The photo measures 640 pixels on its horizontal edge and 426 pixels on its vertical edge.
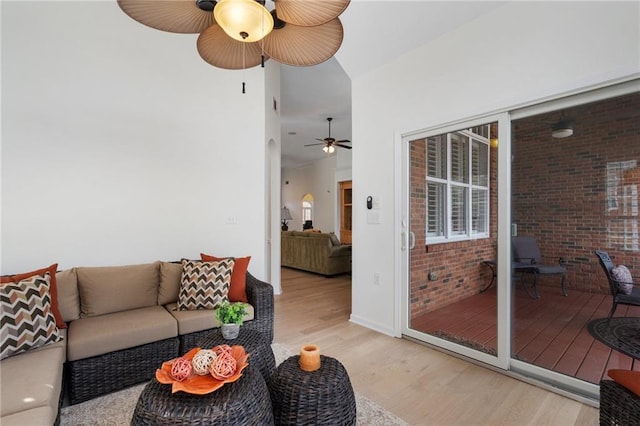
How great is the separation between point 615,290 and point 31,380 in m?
3.53

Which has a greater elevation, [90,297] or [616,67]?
[616,67]

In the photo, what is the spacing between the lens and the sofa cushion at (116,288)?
250 centimetres

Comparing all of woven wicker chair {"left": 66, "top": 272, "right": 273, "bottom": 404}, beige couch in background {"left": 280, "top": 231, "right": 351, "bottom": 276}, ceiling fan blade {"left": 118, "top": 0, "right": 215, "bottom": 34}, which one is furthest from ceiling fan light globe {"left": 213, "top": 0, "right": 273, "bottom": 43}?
beige couch in background {"left": 280, "top": 231, "right": 351, "bottom": 276}

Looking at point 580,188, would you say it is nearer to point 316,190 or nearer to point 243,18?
point 243,18

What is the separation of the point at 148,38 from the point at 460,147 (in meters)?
3.45

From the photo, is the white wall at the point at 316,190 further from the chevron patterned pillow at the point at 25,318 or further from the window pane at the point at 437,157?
the chevron patterned pillow at the point at 25,318

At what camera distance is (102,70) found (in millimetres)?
2885

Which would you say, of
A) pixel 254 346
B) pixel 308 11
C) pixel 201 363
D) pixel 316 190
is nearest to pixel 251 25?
pixel 308 11

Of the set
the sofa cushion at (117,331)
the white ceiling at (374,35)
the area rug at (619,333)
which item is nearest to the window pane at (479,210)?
the area rug at (619,333)

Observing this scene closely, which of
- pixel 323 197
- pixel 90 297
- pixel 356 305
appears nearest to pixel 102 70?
pixel 90 297

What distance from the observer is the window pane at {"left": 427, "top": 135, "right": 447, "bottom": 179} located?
10.6 ft

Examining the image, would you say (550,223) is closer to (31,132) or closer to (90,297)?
(90,297)

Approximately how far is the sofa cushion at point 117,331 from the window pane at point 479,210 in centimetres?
295

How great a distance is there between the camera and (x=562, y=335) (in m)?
2.34
